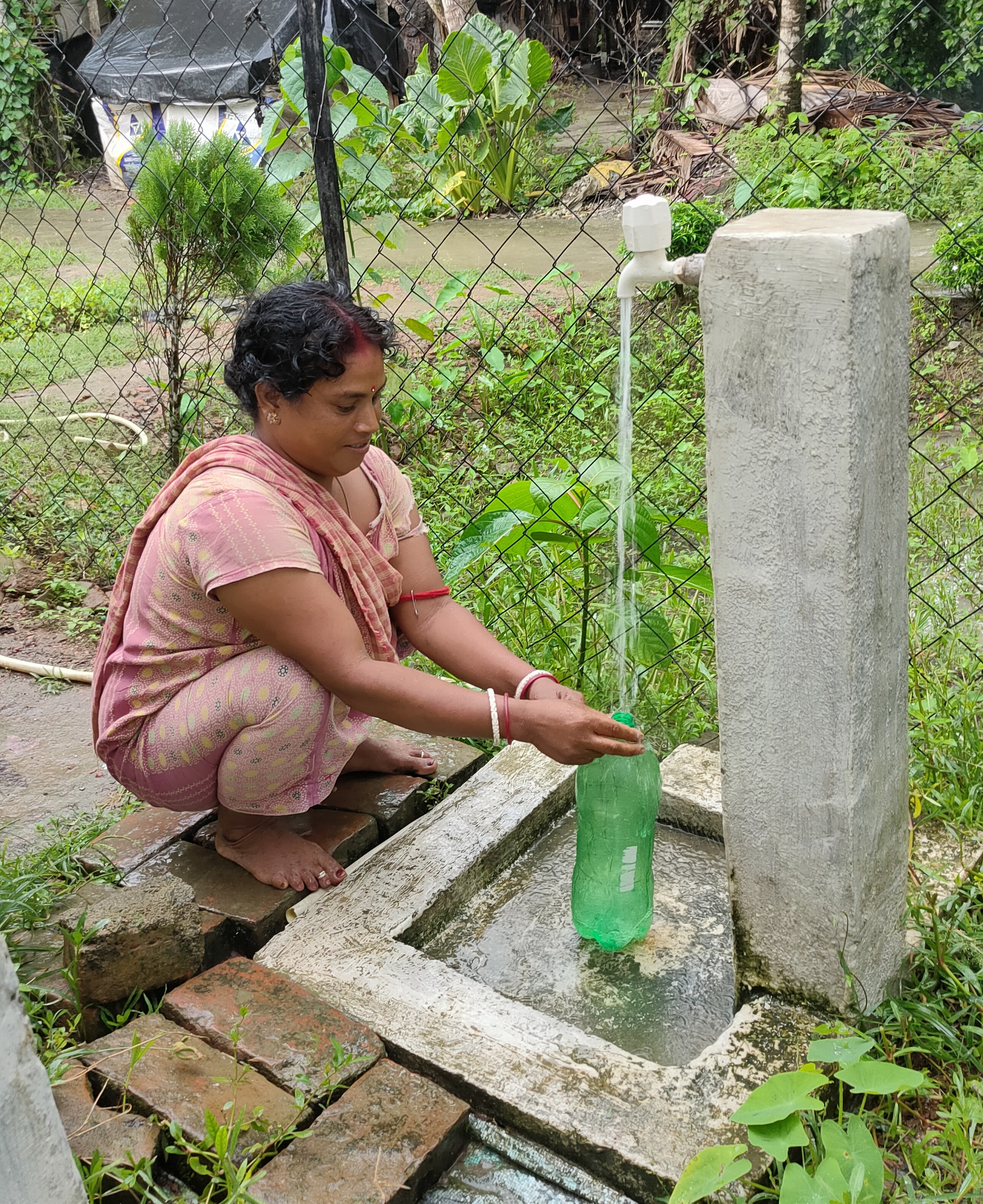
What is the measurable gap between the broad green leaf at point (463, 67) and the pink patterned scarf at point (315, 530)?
1.23 metres

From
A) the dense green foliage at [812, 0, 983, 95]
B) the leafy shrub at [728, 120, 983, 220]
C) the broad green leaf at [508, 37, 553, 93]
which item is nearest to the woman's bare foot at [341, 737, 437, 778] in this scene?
the broad green leaf at [508, 37, 553, 93]

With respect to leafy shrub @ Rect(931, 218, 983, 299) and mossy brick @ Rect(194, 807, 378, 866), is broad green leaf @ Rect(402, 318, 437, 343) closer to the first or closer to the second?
mossy brick @ Rect(194, 807, 378, 866)

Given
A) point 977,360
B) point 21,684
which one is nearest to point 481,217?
point 977,360

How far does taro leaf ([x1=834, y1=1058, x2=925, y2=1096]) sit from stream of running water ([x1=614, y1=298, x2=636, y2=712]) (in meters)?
1.01

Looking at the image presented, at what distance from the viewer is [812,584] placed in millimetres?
1584

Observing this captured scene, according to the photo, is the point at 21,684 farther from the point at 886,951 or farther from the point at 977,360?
the point at 977,360

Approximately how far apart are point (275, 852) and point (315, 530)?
0.69 metres

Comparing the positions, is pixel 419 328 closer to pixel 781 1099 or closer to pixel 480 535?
pixel 480 535

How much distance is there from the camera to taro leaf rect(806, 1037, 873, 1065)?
1.59 metres

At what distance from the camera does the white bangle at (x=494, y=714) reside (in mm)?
2016

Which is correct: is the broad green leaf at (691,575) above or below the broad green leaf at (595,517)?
below

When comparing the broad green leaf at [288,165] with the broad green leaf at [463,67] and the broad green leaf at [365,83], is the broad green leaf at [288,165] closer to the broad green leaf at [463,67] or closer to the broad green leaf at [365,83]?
the broad green leaf at [365,83]

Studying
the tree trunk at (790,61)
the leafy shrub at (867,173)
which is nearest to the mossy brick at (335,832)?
the leafy shrub at (867,173)

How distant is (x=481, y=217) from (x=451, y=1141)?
A: 8.65m
